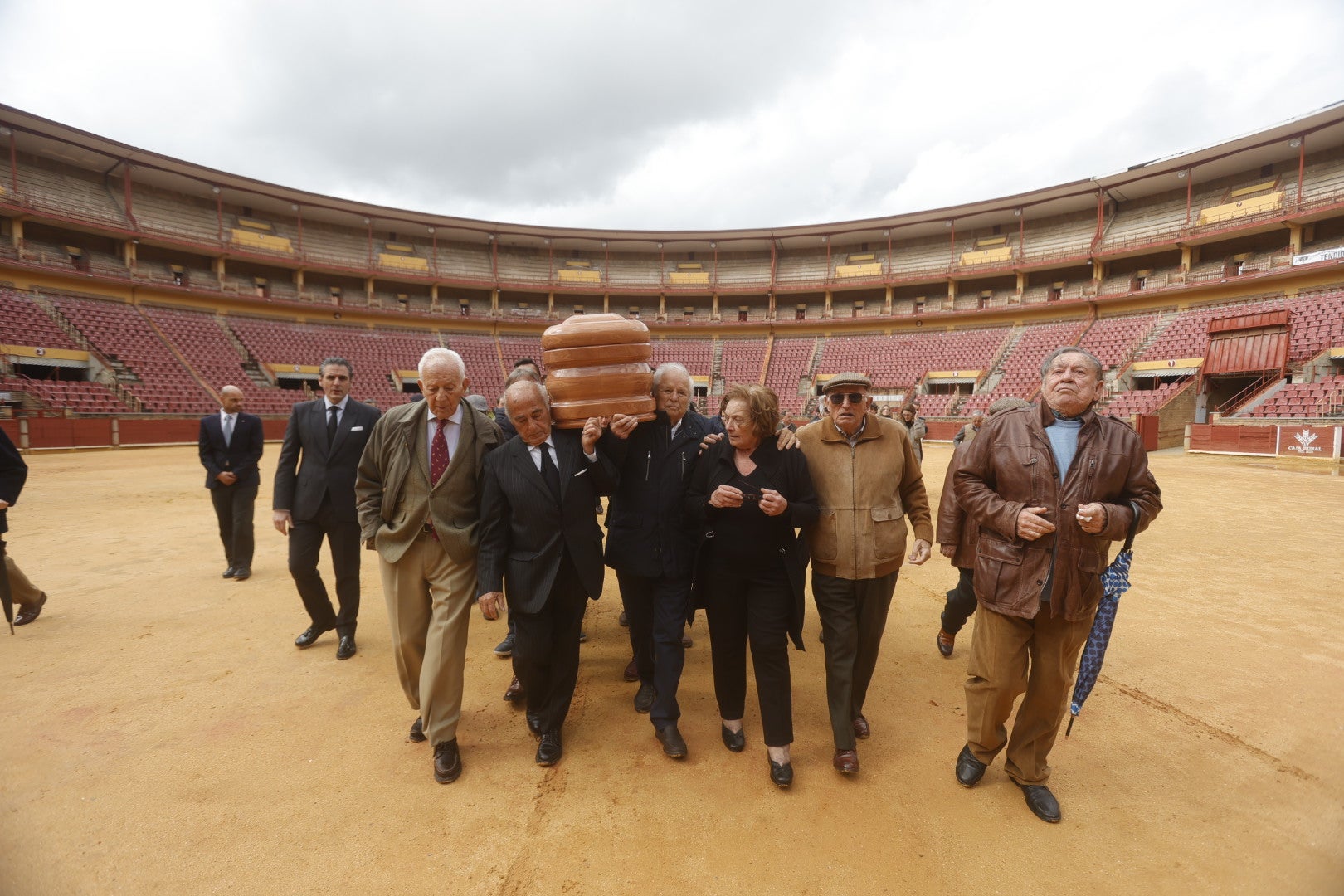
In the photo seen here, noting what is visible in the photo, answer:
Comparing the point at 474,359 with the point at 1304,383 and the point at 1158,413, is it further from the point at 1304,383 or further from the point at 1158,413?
the point at 1304,383

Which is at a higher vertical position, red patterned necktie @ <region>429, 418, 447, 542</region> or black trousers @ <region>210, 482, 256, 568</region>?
red patterned necktie @ <region>429, 418, 447, 542</region>

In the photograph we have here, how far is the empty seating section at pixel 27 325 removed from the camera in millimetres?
20203

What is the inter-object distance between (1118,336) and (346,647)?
3356 cm

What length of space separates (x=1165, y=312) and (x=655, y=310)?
28.5m

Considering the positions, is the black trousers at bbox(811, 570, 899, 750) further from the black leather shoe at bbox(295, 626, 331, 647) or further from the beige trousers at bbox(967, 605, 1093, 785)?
the black leather shoe at bbox(295, 626, 331, 647)

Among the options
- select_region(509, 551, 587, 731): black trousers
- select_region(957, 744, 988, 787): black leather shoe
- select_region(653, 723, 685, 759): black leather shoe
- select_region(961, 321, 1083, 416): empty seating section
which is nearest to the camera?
select_region(957, 744, 988, 787): black leather shoe

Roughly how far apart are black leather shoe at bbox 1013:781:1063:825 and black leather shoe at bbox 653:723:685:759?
1639mm

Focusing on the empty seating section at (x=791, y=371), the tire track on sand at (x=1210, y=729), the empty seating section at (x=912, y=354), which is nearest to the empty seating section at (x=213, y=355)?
the empty seating section at (x=791, y=371)

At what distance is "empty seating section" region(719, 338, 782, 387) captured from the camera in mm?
34094

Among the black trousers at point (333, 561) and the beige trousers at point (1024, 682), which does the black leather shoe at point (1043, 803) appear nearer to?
the beige trousers at point (1024, 682)

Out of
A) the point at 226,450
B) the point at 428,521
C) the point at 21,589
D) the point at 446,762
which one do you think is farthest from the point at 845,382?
the point at 21,589

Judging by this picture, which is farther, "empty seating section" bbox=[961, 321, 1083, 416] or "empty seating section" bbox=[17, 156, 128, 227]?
"empty seating section" bbox=[961, 321, 1083, 416]

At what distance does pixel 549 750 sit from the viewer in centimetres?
279

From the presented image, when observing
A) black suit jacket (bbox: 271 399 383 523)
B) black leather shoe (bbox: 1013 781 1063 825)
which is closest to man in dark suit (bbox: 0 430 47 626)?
black suit jacket (bbox: 271 399 383 523)
